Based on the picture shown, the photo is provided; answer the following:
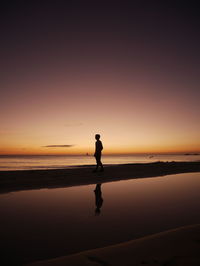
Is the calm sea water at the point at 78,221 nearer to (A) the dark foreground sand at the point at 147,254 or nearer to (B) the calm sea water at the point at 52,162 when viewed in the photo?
(A) the dark foreground sand at the point at 147,254

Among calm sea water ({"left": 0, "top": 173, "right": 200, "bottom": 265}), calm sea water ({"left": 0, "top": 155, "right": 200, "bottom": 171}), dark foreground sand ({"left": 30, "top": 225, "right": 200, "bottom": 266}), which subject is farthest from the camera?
calm sea water ({"left": 0, "top": 155, "right": 200, "bottom": 171})

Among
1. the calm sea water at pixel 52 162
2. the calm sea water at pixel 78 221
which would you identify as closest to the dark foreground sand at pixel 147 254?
the calm sea water at pixel 78 221

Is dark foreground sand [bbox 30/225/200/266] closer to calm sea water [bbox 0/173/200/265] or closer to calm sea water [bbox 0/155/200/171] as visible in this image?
calm sea water [bbox 0/173/200/265]

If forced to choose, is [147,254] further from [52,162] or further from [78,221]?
[52,162]

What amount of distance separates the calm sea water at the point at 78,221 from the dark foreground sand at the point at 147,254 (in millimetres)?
333

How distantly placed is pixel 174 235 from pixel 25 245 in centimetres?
288

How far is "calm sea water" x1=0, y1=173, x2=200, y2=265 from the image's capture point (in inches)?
160

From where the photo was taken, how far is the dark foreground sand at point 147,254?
3.34 meters

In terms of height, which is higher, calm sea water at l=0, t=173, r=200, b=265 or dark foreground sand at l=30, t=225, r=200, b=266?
dark foreground sand at l=30, t=225, r=200, b=266

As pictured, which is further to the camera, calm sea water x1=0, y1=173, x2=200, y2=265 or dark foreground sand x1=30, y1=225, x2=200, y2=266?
calm sea water x1=0, y1=173, x2=200, y2=265

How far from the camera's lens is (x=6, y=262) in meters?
3.49

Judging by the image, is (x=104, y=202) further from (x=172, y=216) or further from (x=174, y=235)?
(x=174, y=235)

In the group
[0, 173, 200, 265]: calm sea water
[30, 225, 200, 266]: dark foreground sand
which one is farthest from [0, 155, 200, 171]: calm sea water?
[30, 225, 200, 266]: dark foreground sand

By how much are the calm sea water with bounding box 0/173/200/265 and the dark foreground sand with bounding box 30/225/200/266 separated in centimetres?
33
